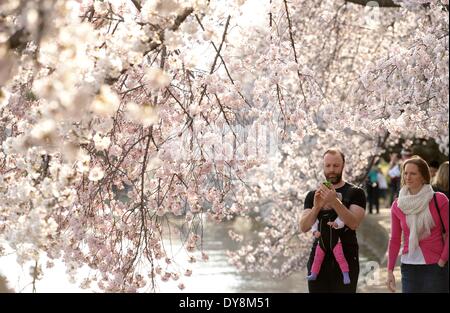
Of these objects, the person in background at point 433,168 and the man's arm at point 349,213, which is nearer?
the man's arm at point 349,213

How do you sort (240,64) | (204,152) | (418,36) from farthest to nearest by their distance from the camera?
(418,36) → (240,64) → (204,152)

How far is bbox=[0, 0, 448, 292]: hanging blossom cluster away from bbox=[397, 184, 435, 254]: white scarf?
1178 millimetres

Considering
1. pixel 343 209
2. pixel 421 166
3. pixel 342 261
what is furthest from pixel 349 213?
pixel 421 166

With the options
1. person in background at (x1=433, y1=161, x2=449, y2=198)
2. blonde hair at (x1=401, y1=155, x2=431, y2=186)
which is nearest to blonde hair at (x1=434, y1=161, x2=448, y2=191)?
person in background at (x1=433, y1=161, x2=449, y2=198)

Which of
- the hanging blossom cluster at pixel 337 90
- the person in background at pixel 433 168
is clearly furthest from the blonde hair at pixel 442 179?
the person in background at pixel 433 168

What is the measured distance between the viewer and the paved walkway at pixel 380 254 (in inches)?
573

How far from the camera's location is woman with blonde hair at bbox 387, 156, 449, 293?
6.27 m

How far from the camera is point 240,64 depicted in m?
7.47

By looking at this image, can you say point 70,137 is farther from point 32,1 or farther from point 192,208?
point 192,208

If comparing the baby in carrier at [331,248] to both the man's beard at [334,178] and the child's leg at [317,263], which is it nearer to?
the child's leg at [317,263]

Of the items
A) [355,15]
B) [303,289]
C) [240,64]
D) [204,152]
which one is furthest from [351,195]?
[303,289]

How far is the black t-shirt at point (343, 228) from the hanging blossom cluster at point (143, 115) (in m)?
0.97

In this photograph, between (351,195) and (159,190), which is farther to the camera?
(159,190)

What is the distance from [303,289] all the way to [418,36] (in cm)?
877
